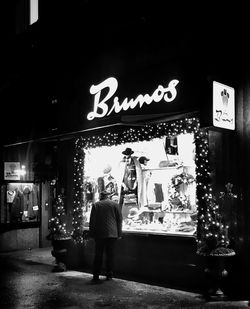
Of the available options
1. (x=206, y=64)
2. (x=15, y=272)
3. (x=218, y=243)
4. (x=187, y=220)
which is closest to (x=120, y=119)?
(x=206, y=64)

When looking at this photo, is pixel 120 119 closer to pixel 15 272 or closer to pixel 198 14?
pixel 198 14

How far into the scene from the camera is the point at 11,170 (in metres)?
14.5

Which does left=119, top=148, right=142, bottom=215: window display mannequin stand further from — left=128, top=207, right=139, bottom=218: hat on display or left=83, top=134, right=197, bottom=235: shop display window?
left=128, top=207, right=139, bottom=218: hat on display

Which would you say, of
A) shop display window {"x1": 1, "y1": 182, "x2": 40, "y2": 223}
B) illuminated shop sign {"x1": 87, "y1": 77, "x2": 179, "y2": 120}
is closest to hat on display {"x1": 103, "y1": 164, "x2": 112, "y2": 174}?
illuminated shop sign {"x1": 87, "y1": 77, "x2": 179, "y2": 120}

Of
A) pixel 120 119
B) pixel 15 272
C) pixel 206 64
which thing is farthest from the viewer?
pixel 15 272

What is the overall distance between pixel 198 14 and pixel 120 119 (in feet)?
9.61

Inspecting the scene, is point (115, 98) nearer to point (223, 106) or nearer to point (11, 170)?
point (223, 106)

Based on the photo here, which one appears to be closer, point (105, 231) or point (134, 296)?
Result: point (134, 296)

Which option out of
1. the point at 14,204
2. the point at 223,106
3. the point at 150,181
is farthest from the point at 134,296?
the point at 14,204

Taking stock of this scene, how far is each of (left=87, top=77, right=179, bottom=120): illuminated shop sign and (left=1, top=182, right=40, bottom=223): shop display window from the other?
4929 mm

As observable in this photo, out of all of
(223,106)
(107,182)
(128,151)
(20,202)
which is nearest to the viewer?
(223,106)

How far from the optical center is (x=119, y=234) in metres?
9.57

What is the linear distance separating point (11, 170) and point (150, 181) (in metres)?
6.21

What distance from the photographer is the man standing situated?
9359mm
